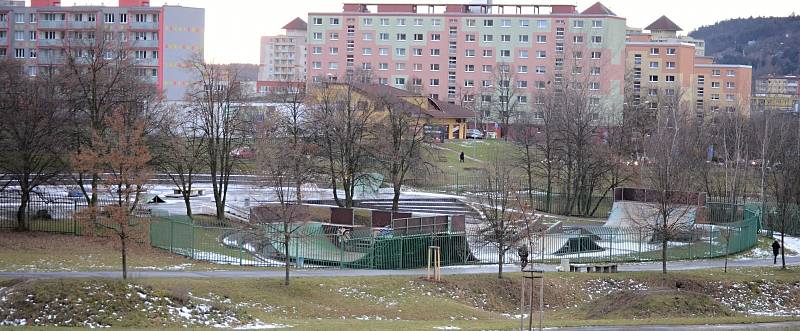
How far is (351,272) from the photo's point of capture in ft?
117

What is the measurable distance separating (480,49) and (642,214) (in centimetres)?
6619

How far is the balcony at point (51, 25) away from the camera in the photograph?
99.5 meters

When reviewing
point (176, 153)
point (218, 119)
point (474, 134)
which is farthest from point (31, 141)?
point (474, 134)

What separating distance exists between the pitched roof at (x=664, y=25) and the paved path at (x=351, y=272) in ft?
363

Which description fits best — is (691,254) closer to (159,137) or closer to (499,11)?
(159,137)

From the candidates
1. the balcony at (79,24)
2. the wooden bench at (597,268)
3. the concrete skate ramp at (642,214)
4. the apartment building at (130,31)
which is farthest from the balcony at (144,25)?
the wooden bench at (597,268)

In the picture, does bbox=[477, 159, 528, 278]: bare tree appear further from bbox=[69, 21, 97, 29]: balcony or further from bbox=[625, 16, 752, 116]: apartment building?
bbox=[625, 16, 752, 116]: apartment building

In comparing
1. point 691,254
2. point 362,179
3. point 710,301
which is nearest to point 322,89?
point 362,179

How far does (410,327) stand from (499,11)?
88713 mm

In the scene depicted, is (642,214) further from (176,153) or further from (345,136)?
(176,153)

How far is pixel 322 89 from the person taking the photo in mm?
59156

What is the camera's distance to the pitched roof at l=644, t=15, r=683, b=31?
495 ft

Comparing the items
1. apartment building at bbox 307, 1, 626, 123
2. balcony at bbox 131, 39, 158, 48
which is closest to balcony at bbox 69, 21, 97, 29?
balcony at bbox 131, 39, 158, 48

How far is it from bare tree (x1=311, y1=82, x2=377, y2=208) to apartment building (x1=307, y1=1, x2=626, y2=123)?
47661 mm
